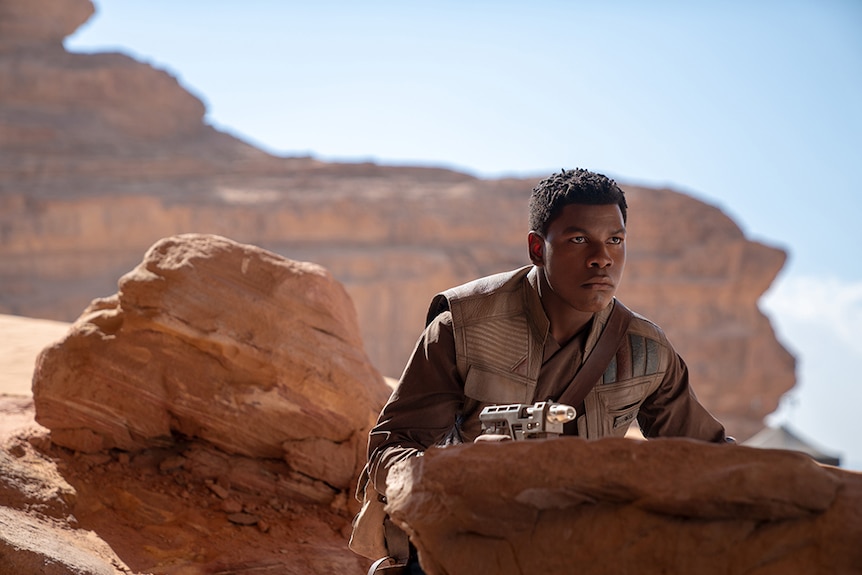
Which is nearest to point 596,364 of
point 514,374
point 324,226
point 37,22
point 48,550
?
point 514,374

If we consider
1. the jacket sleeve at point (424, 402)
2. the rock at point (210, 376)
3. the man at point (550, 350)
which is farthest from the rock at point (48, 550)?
the jacket sleeve at point (424, 402)

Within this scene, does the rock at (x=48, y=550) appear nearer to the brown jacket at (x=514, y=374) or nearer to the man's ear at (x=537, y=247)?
the brown jacket at (x=514, y=374)

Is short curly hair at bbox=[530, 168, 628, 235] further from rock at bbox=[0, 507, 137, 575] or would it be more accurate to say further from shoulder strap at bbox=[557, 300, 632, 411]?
rock at bbox=[0, 507, 137, 575]

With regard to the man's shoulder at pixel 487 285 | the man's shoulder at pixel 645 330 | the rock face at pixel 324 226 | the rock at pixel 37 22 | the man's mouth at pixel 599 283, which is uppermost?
the rock at pixel 37 22

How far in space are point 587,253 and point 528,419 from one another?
59cm

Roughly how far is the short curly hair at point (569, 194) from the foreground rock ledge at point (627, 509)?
0.84m

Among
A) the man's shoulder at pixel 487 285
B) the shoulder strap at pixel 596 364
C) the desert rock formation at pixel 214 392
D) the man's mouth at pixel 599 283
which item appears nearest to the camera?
the man's mouth at pixel 599 283

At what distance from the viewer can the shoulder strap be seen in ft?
8.63

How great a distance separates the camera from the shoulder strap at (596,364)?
8.63 feet

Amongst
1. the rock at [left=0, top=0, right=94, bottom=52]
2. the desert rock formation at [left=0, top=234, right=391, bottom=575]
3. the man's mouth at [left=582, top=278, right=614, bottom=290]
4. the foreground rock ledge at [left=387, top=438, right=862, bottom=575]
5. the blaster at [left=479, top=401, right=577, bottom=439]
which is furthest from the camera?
the rock at [left=0, top=0, right=94, bottom=52]

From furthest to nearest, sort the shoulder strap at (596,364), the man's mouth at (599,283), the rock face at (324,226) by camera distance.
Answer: the rock face at (324,226) < the shoulder strap at (596,364) < the man's mouth at (599,283)

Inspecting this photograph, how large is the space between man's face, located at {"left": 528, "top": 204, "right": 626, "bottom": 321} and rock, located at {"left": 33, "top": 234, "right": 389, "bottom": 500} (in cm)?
272

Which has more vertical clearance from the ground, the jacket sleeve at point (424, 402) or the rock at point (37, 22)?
the rock at point (37, 22)

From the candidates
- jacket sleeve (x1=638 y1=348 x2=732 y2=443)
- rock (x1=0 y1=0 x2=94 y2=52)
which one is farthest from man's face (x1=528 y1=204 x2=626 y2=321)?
rock (x1=0 y1=0 x2=94 y2=52)
